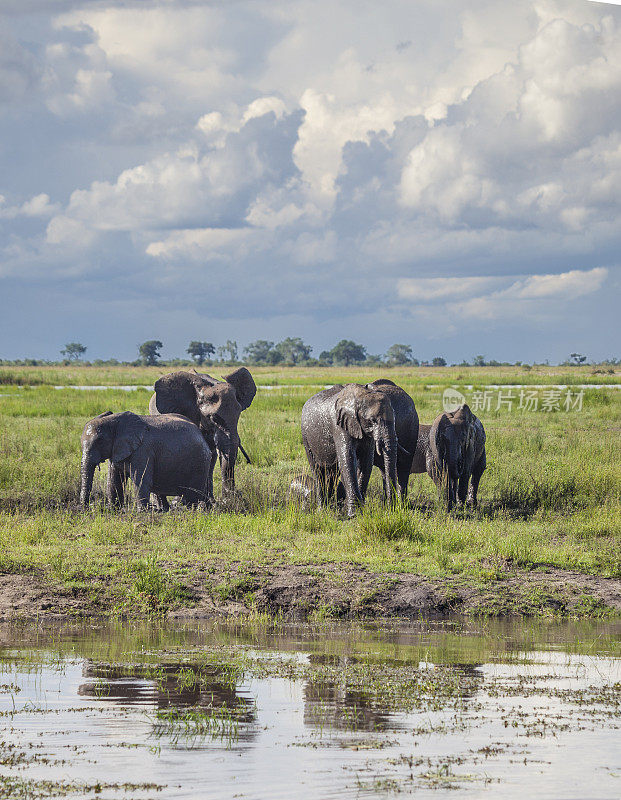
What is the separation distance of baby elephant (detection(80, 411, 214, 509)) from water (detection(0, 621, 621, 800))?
4.24 m

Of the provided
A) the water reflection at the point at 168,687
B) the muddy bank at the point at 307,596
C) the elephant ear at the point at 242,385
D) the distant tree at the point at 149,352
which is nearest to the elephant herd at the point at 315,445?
the elephant ear at the point at 242,385

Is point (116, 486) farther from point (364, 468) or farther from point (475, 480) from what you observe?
point (475, 480)

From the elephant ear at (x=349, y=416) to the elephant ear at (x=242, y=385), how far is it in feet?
7.99

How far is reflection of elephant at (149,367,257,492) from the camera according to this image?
14.2m

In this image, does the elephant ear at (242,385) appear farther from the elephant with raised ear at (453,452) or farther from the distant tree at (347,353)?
the distant tree at (347,353)

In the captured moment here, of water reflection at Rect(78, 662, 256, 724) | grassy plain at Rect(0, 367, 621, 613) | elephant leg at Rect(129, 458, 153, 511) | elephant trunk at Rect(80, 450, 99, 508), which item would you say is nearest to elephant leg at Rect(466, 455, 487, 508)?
grassy plain at Rect(0, 367, 621, 613)

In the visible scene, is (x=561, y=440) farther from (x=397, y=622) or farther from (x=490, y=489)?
(x=397, y=622)

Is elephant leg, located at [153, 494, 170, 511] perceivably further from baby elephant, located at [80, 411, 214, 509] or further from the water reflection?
the water reflection

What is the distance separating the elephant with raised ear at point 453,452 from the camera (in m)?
13.7

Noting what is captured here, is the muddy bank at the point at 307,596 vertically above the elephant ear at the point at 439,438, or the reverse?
the elephant ear at the point at 439,438

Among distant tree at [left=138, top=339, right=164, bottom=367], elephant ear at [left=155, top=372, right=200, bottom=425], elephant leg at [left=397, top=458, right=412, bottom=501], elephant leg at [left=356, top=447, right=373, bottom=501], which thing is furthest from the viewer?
distant tree at [left=138, top=339, right=164, bottom=367]

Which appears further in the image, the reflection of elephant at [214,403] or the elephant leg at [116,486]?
the reflection of elephant at [214,403]

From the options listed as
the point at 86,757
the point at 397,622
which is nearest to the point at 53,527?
the point at 397,622

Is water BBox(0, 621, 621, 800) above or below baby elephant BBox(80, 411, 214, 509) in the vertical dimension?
below
